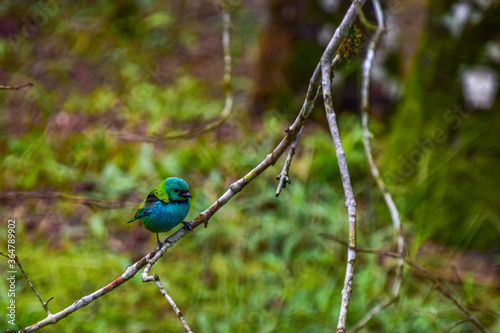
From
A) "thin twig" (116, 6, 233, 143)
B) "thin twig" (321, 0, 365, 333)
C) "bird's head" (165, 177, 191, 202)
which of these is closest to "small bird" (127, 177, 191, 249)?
"bird's head" (165, 177, 191, 202)

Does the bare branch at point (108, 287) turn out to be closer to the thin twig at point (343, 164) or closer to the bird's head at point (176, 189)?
the bird's head at point (176, 189)

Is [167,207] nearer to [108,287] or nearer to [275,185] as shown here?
[108,287]

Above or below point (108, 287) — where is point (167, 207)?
above

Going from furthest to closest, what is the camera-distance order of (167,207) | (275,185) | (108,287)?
(275,185), (167,207), (108,287)

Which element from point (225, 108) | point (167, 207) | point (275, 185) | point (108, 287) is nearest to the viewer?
point (108, 287)

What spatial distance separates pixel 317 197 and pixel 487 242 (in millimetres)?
1523

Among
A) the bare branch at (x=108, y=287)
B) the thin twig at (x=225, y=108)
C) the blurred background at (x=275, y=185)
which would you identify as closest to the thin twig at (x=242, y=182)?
the bare branch at (x=108, y=287)

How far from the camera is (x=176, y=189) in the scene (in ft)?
4.98

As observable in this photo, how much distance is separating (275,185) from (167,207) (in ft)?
10.6

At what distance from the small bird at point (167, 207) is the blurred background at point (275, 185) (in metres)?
1.20

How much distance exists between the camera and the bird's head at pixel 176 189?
1516 millimetres

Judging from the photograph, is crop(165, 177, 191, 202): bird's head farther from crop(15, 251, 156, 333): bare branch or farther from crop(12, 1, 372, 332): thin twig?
crop(15, 251, 156, 333): bare branch

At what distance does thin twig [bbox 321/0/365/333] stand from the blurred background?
1280 millimetres

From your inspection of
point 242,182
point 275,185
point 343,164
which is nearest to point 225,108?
point 242,182
